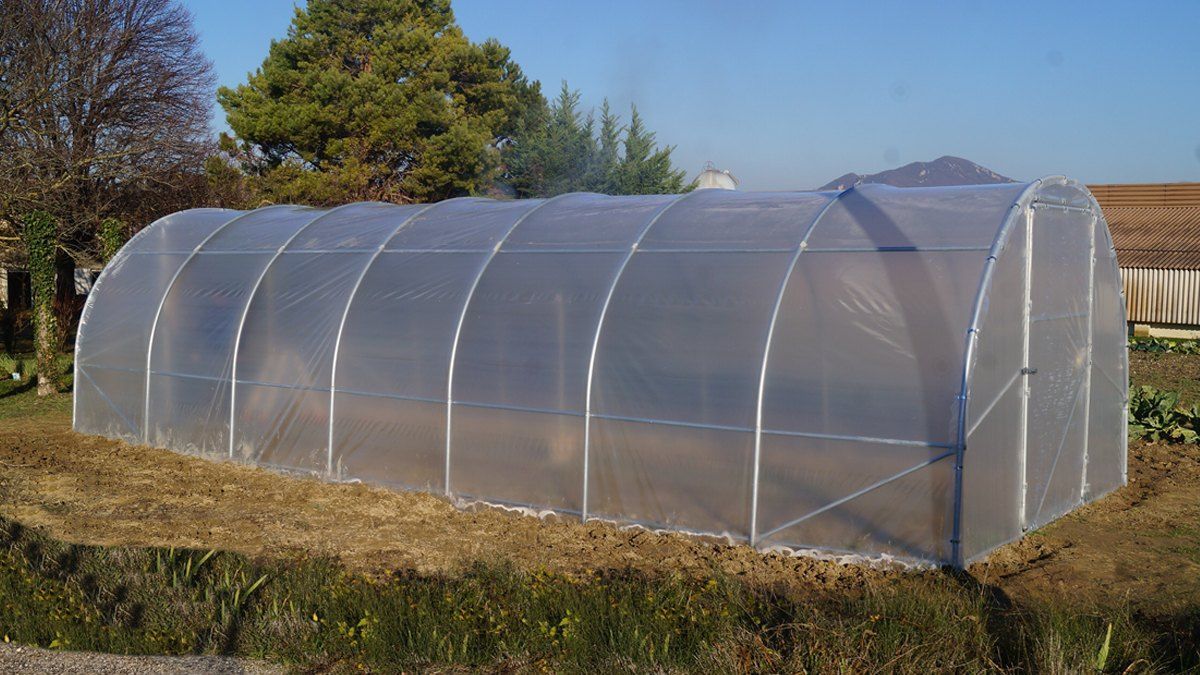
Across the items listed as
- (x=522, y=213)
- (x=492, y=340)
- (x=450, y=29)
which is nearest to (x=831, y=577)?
(x=492, y=340)

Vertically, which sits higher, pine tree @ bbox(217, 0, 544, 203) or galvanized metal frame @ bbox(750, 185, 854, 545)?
pine tree @ bbox(217, 0, 544, 203)

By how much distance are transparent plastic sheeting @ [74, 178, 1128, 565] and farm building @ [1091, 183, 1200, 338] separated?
63.0ft

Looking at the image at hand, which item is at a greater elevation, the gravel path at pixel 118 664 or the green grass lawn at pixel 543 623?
the green grass lawn at pixel 543 623

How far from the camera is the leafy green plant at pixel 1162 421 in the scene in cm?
1373

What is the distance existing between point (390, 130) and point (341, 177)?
2.08m

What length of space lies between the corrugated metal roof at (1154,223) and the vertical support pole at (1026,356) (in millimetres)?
22157

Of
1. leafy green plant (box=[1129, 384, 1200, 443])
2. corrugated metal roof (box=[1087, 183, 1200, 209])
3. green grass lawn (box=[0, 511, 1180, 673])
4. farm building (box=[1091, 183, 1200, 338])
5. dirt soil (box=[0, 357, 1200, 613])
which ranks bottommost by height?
dirt soil (box=[0, 357, 1200, 613])

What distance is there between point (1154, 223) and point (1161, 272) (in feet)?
18.1

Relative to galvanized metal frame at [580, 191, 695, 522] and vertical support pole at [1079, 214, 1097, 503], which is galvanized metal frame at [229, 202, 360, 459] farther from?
vertical support pole at [1079, 214, 1097, 503]

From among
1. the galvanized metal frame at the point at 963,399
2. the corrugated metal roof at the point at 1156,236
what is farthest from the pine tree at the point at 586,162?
the galvanized metal frame at the point at 963,399

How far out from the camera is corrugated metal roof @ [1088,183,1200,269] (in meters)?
29.6

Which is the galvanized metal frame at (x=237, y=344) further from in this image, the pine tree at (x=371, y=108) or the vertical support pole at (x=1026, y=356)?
the pine tree at (x=371, y=108)

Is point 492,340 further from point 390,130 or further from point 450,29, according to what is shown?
point 450,29

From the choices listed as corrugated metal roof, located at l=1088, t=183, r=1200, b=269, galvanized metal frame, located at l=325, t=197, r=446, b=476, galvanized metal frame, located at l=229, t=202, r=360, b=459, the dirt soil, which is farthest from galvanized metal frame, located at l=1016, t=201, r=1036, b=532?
corrugated metal roof, located at l=1088, t=183, r=1200, b=269
